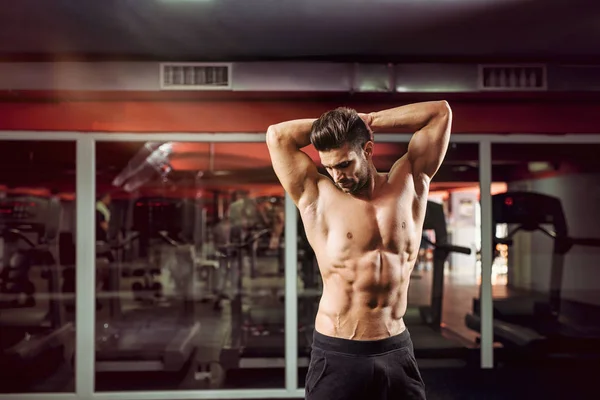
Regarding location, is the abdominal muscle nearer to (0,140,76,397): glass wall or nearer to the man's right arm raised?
the man's right arm raised

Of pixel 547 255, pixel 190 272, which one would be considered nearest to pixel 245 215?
pixel 190 272

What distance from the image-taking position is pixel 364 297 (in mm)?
1809

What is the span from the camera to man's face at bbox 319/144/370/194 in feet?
5.37

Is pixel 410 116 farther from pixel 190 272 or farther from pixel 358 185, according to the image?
pixel 190 272

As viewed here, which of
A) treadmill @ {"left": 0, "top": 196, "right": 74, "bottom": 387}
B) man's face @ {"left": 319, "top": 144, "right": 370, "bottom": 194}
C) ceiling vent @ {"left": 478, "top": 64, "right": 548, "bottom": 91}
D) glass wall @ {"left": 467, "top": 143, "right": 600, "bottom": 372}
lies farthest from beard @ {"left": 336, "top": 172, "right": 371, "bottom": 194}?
treadmill @ {"left": 0, "top": 196, "right": 74, "bottom": 387}

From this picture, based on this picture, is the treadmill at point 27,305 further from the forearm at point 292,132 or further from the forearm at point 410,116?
the forearm at point 410,116

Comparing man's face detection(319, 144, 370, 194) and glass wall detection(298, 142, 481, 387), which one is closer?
man's face detection(319, 144, 370, 194)

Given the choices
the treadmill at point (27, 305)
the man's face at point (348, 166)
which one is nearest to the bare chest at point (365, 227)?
the man's face at point (348, 166)

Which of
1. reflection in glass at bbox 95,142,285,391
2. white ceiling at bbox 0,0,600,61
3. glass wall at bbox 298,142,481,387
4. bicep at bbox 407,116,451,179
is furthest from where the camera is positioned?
reflection in glass at bbox 95,142,285,391

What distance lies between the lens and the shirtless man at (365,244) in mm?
1730

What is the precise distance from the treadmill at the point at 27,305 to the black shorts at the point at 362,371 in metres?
3.64

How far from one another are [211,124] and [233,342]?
248 cm

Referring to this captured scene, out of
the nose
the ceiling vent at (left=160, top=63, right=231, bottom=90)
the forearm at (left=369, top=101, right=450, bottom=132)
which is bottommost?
the nose

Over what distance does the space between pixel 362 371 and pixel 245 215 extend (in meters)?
5.60
